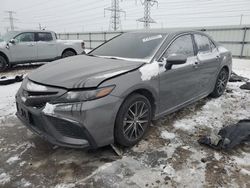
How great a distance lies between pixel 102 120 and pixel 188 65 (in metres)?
1.91

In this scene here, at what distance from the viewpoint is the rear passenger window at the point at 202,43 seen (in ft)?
12.9

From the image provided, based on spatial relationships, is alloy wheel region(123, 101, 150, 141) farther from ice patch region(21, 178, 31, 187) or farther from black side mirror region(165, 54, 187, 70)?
ice patch region(21, 178, 31, 187)

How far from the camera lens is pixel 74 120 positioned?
7.22 ft

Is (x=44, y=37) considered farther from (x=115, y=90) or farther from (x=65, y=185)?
(x=65, y=185)

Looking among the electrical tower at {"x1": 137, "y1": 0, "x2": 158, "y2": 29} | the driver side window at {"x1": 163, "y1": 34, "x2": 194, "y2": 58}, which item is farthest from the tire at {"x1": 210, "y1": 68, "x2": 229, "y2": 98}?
the electrical tower at {"x1": 137, "y1": 0, "x2": 158, "y2": 29}

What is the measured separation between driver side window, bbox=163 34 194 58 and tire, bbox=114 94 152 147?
0.82 metres

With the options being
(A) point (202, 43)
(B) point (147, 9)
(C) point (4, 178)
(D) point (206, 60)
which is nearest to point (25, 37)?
(A) point (202, 43)

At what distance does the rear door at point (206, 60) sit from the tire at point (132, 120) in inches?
60.7

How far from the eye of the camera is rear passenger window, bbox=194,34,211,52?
394 centimetres

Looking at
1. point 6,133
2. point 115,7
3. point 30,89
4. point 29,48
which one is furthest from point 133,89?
point 115,7

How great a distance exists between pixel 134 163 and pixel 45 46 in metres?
7.99

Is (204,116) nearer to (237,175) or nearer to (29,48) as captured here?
(237,175)

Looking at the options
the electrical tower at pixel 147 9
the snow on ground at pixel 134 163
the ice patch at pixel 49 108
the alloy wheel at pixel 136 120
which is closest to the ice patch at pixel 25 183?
the snow on ground at pixel 134 163

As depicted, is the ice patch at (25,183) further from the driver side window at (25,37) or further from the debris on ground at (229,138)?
the driver side window at (25,37)
